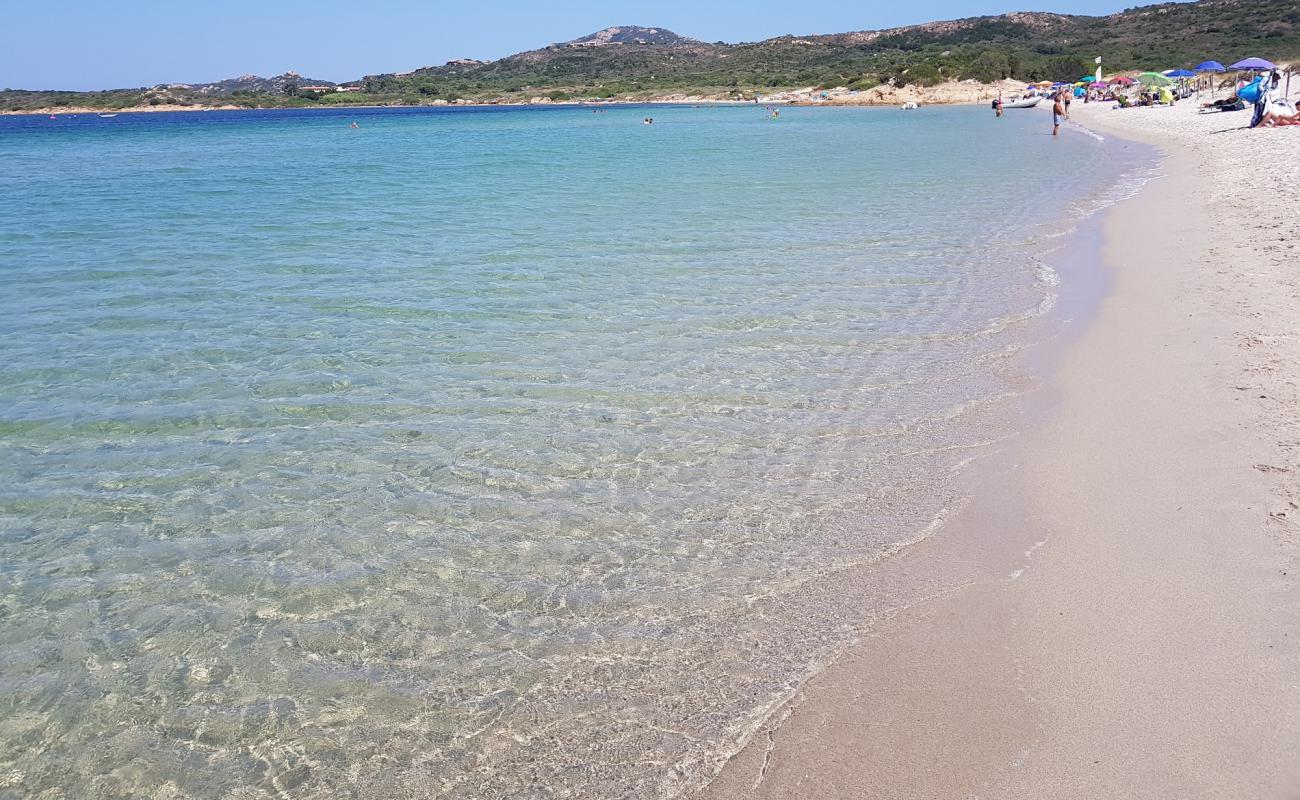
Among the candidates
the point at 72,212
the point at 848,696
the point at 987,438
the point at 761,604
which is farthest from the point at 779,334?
the point at 72,212

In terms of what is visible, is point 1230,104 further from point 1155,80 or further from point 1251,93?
point 1155,80

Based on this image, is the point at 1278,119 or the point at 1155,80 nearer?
the point at 1278,119

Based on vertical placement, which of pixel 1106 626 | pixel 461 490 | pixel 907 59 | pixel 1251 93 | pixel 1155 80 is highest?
pixel 907 59

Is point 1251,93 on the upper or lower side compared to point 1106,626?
upper

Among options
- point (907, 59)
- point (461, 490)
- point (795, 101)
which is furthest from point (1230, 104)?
point (907, 59)

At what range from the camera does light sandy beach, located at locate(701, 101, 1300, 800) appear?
332cm

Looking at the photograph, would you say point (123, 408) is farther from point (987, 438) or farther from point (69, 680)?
point (987, 438)

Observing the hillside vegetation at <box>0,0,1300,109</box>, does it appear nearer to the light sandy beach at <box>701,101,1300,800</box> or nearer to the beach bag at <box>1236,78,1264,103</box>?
the beach bag at <box>1236,78,1264,103</box>

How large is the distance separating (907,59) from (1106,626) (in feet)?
428

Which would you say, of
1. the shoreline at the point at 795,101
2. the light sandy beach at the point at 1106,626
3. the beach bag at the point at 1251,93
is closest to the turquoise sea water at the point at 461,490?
the light sandy beach at the point at 1106,626

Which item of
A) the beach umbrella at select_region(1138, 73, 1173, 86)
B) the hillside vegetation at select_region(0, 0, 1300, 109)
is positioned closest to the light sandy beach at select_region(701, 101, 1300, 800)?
the beach umbrella at select_region(1138, 73, 1173, 86)

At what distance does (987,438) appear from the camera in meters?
6.49

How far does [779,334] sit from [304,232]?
37.9 ft

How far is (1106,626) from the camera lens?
4176mm
